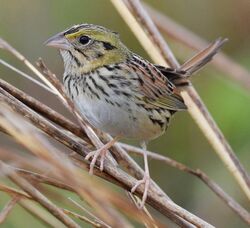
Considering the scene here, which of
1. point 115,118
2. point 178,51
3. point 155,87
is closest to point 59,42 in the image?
point 115,118

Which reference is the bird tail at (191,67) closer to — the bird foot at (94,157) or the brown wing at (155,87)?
the brown wing at (155,87)

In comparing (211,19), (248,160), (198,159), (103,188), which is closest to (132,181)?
(103,188)

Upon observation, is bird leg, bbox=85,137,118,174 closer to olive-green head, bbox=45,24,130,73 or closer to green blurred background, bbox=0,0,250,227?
olive-green head, bbox=45,24,130,73

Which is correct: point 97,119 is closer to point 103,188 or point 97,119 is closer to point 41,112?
point 41,112

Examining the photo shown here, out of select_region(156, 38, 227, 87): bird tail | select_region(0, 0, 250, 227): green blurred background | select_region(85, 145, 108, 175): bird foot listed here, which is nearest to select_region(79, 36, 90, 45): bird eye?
select_region(156, 38, 227, 87): bird tail

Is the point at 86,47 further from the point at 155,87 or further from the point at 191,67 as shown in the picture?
the point at 191,67
